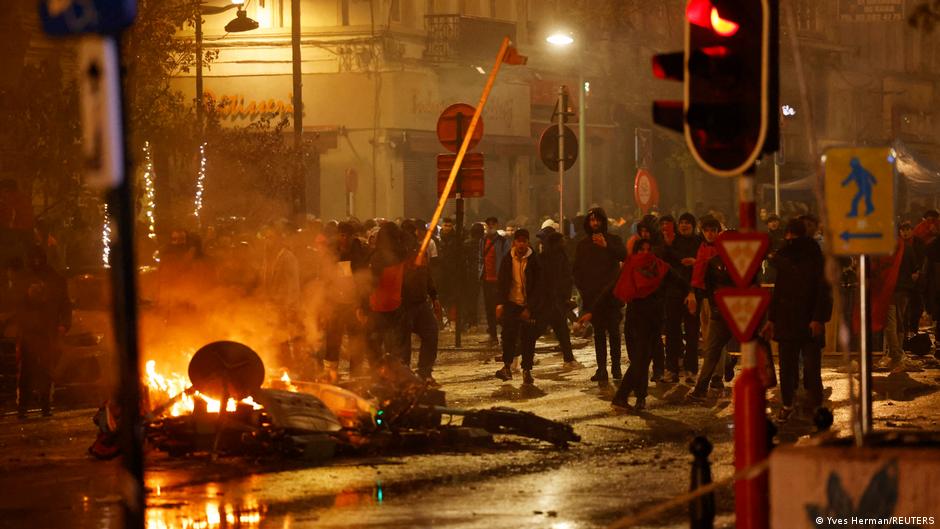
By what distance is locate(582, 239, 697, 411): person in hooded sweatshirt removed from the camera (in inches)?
594

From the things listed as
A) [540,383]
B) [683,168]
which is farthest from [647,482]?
[683,168]

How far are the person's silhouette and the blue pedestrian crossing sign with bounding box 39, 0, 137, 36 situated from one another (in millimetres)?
4641

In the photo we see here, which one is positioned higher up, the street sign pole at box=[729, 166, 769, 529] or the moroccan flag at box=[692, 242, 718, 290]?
the moroccan flag at box=[692, 242, 718, 290]

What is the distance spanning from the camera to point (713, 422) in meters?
14.2

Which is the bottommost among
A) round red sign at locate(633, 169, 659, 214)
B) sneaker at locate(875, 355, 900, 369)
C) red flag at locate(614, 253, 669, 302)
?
sneaker at locate(875, 355, 900, 369)

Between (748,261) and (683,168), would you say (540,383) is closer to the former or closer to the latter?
(748,261)

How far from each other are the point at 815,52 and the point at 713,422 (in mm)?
44008

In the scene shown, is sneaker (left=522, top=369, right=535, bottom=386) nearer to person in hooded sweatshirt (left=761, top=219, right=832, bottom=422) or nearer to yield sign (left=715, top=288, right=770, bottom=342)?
person in hooded sweatshirt (left=761, top=219, right=832, bottom=422)

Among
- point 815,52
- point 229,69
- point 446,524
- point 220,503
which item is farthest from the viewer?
point 815,52

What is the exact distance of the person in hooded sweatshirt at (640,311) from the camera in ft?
49.5

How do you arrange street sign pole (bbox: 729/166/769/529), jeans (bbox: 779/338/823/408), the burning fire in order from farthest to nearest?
jeans (bbox: 779/338/823/408) → the burning fire → street sign pole (bbox: 729/166/769/529)

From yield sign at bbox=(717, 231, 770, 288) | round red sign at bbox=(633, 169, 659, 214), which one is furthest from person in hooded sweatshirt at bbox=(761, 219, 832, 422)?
round red sign at bbox=(633, 169, 659, 214)

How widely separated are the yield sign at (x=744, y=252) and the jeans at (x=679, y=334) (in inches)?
354

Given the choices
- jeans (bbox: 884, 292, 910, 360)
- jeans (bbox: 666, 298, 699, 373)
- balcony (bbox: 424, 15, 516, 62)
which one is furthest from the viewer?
balcony (bbox: 424, 15, 516, 62)
